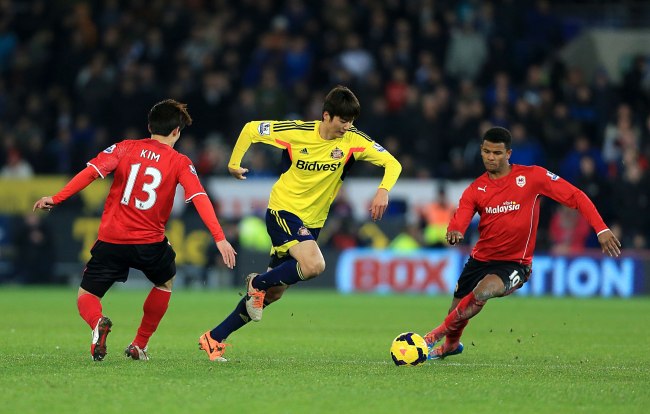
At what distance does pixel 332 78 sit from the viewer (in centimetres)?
2219

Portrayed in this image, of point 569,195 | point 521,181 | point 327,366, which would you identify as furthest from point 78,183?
point 569,195

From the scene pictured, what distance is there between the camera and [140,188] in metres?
9.16

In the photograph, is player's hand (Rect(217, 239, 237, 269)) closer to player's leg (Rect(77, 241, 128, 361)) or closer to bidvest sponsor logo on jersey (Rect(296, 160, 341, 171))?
player's leg (Rect(77, 241, 128, 361))

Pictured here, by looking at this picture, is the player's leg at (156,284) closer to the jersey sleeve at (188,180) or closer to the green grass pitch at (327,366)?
the green grass pitch at (327,366)

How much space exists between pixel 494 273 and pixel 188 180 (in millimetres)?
2521

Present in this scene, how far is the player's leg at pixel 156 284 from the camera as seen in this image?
920cm

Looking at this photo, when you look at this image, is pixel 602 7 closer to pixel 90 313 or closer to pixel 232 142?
pixel 232 142

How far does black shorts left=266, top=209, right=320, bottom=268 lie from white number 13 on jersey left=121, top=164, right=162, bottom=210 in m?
1.00

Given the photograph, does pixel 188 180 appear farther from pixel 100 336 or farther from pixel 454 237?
pixel 454 237

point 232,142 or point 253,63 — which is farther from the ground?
point 253,63

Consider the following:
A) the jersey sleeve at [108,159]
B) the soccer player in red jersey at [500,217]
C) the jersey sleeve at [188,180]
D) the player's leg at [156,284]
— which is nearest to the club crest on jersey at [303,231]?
the jersey sleeve at [188,180]

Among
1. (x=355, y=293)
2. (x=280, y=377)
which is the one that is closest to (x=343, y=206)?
(x=355, y=293)

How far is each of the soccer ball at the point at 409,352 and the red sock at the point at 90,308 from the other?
2219 mm

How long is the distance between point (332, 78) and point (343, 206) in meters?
2.53
